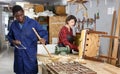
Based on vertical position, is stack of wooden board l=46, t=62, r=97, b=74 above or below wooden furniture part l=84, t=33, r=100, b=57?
below

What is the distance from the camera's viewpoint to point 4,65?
6.90 metres

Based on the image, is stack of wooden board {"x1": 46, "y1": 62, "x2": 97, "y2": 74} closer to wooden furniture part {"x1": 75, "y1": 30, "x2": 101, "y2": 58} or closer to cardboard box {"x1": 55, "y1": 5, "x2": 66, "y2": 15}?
wooden furniture part {"x1": 75, "y1": 30, "x2": 101, "y2": 58}

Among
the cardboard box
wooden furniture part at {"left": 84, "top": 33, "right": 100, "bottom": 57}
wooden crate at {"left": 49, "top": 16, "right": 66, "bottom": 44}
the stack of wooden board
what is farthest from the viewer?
the cardboard box

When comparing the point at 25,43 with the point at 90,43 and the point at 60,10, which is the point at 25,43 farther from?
the point at 60,10

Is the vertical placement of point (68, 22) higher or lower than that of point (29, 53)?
higher

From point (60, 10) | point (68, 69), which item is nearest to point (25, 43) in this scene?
point (68, 69)

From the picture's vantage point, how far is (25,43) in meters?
3.05

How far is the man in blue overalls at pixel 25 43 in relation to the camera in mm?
3051

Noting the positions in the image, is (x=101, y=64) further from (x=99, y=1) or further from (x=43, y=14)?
(x=43, y=14)

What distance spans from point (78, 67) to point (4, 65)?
492cm

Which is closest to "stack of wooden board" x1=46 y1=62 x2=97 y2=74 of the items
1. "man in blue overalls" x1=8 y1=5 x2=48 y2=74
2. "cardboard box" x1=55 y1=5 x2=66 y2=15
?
"man in blue overalls" x1=8 y1=5 x2=48 y2=74

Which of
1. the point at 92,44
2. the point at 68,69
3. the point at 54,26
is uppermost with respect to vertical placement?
the point at 54,26

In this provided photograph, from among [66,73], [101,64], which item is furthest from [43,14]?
[66,73]

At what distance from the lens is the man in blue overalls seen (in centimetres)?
305
